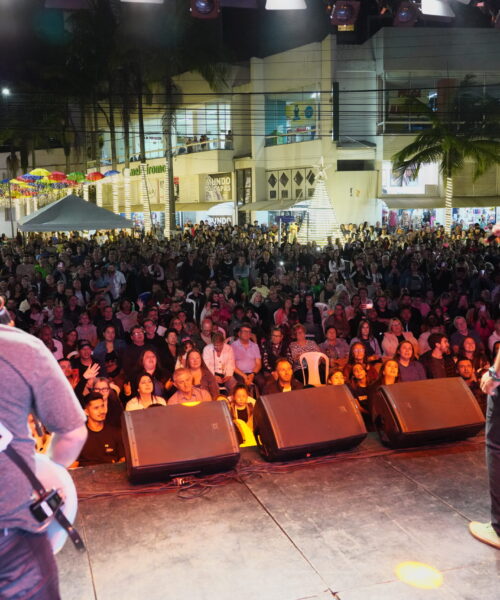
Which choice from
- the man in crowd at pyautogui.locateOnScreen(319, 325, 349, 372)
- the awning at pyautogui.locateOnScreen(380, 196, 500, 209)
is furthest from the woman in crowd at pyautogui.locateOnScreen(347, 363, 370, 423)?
the awning at pyautogui.locateOnScreen(380, 196, 500, 209)

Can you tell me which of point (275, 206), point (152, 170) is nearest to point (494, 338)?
point (275, 206)

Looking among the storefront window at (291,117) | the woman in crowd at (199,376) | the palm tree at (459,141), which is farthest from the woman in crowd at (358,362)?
the storefront window at (291,117)

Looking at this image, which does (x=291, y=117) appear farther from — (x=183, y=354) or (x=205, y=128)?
(x=183, y=354)

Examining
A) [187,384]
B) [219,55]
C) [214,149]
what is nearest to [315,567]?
[187,384]

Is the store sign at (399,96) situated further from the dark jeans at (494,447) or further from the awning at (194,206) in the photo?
the dark jeans at (494,447)

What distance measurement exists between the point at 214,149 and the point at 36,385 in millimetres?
35745

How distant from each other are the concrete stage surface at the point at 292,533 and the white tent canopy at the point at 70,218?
35.0 ft

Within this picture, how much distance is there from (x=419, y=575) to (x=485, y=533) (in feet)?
1.80

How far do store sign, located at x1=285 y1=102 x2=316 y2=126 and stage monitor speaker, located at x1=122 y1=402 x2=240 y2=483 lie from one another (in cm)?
2909

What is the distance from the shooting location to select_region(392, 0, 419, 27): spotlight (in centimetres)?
1109

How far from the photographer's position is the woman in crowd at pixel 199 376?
6609mm

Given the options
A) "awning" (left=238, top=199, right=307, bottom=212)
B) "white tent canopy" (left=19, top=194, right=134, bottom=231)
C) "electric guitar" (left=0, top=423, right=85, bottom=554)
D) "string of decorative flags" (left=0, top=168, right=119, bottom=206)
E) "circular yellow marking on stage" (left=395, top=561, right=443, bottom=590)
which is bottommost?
"circular yellow marking on stage" (left=395, top=561, right=443, bottom=590)

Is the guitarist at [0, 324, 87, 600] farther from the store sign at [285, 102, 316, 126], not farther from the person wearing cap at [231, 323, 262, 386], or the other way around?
the store sign at [285, 102, 316, 126]

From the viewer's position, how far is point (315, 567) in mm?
3285
